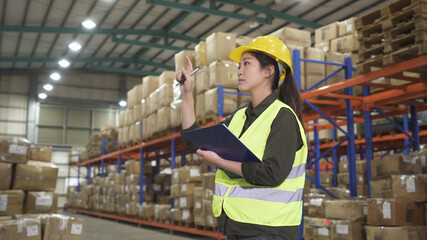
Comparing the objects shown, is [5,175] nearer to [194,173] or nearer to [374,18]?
[194,173]

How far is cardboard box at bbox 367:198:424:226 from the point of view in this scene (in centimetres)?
498

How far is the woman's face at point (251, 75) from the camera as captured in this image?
196 cm

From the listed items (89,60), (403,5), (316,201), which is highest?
(89,60)

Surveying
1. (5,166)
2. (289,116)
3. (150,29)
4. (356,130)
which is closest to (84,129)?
(150,29)

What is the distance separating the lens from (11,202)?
5.90m

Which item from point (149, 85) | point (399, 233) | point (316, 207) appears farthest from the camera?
point (149, 85)

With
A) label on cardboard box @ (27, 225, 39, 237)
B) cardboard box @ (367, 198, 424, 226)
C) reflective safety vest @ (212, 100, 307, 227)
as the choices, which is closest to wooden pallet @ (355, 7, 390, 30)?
cardboard box @ (367, 198, 424, 226)

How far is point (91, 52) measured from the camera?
22.0m

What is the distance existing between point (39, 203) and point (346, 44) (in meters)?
6.07

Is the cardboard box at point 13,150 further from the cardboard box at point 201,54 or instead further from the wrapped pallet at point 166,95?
the wrapped pallet at point 166,95

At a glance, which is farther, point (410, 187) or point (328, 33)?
point (328, 33)

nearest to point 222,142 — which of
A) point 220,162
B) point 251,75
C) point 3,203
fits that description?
point 220,162

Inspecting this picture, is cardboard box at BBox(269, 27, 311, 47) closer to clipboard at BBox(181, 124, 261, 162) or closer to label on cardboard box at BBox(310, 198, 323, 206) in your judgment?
label on cardboard box at BBox(310, 198, 323, 206)

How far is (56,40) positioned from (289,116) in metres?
19.8
